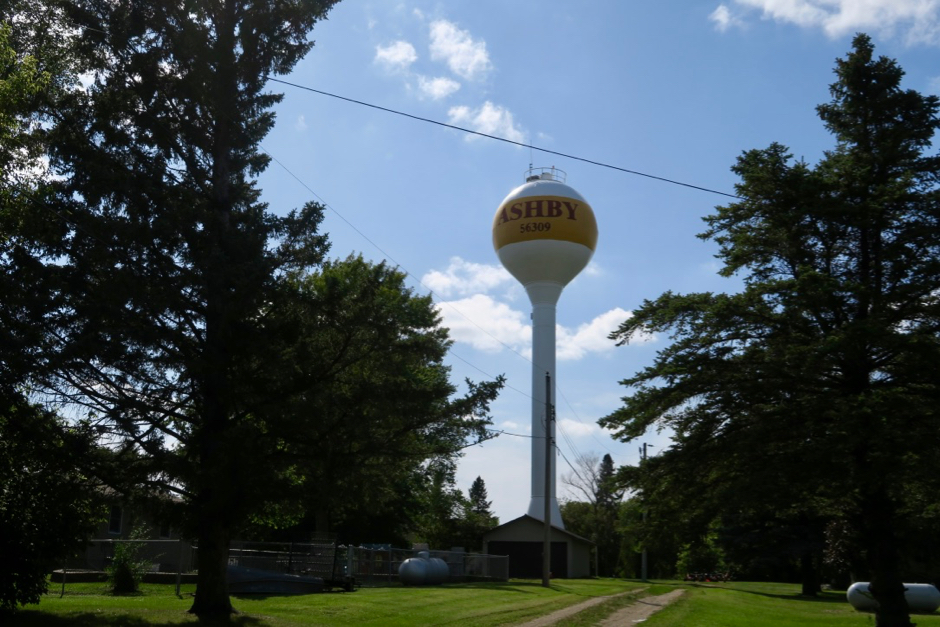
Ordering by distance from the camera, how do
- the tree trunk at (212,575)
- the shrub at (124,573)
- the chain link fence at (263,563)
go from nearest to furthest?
1. the tree trunk at (212,575)
2. the shrub at (124,573)
3. the chain link fence at (263,563)

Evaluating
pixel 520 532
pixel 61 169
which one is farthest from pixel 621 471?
pixel 520 532

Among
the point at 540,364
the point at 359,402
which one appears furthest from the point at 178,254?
the point at 540,364

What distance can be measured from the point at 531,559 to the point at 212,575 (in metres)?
36.0

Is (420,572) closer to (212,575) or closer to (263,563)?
(263,563)

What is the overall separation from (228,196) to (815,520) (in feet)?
102

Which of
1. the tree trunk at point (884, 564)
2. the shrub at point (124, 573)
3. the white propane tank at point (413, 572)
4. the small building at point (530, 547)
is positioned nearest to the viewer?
the tree trunk at point (884, 564)

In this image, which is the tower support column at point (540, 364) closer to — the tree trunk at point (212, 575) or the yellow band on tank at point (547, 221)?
the yellow band on tank at point (547, 221)

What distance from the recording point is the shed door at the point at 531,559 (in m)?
49.6

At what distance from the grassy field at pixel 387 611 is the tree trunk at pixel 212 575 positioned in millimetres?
419

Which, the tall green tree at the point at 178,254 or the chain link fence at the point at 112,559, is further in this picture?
the chain link fence at the point at 112,559

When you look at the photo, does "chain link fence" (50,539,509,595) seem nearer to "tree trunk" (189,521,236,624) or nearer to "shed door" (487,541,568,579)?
"tree trunk" (189,521,236,624)

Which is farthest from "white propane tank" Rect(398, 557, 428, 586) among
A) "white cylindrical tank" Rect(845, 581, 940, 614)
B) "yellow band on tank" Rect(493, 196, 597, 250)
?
"yellow band on tank" Rect(493, 196, 597, 250)

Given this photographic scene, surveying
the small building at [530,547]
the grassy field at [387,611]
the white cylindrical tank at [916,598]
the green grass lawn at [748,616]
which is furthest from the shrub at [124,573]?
the small building at [530,547]

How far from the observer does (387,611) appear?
1903 centimetres
